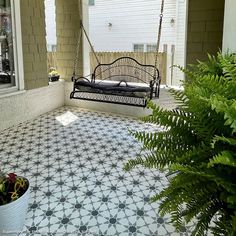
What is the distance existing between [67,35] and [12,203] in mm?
4079

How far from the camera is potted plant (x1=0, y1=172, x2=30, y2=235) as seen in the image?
1736mm

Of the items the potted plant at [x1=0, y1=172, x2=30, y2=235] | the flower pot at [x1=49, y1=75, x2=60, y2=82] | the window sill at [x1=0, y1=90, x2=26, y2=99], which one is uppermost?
the flower pot at [x1=49, y1=75, x2=60, y2=82]

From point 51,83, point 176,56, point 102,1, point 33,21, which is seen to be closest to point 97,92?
point 51,83

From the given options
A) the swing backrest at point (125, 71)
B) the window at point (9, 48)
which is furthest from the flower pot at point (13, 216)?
the swing backrest at point (125, 71)

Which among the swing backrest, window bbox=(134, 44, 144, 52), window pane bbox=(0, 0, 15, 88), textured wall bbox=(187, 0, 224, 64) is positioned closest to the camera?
textured wall bbox=(187, 0, 224, 64)

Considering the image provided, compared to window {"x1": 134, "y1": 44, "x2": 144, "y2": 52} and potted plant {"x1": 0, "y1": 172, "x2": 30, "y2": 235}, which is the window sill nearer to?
potted plant {"x1": 0, "y1": 172, "x2": 30, "y2": 235}

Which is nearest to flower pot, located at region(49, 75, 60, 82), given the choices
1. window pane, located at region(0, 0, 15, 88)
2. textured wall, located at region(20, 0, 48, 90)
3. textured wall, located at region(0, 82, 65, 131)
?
textured wall, located at region(0, 82, 65, 131)

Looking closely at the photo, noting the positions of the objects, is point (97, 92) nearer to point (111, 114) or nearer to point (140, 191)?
point (111, 114)

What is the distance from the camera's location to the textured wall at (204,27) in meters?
3.75

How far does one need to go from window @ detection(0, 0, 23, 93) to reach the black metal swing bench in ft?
3.01

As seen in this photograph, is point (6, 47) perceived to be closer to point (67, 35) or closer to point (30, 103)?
point (30, 103)

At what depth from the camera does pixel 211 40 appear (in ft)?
12.7

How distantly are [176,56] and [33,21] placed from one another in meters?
3.37

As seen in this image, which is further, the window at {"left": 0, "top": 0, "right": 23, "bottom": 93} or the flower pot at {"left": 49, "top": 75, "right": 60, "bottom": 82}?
the flower pot at {"left": 49, "top": 75, "right": 60, "bottom": 82}
